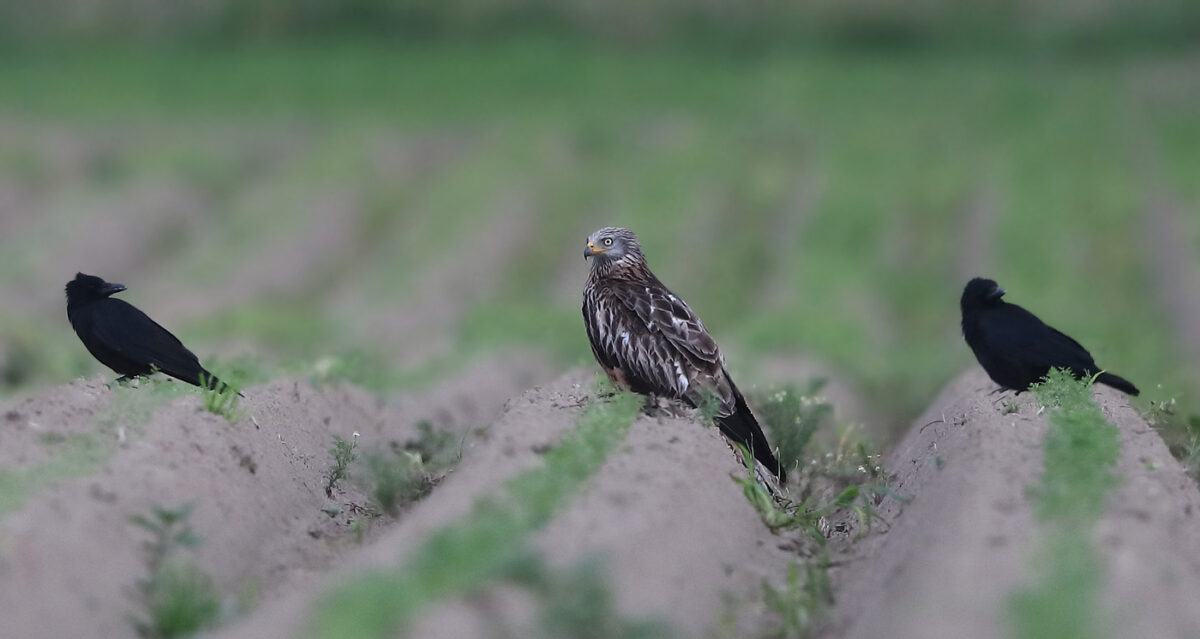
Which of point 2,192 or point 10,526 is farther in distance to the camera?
point 2,192

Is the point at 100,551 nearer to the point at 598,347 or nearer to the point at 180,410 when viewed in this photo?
the point at 180,410

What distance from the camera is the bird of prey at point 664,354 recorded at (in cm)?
979

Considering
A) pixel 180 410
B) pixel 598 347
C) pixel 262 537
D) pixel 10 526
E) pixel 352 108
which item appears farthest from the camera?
pixel 352 108

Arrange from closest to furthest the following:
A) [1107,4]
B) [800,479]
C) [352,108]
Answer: [800,479] < [352,108] < [1107,4]

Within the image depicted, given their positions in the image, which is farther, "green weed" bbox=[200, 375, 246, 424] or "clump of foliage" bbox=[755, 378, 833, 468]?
"clump of foliage" bbox=[755, 378, 833, 468]

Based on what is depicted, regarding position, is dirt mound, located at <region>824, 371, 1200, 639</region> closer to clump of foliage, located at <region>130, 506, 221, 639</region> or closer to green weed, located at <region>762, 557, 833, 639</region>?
green weed, located at <region>762, 557, 833, 639</region>

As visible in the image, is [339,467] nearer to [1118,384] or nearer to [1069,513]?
[1069,513]

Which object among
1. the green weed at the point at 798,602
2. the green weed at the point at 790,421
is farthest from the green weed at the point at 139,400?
the green weed at the point at 790,421

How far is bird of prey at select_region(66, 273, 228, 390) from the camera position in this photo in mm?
9633

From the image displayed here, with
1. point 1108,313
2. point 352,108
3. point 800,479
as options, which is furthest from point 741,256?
point 800,479

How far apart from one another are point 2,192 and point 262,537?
90.0ft

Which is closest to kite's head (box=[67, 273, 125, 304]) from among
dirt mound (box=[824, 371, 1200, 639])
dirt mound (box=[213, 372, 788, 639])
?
dirt mound (box=[213, 372, 788, 639])

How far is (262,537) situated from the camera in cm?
857

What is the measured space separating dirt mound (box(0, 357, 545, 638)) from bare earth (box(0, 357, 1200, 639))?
0.01 metres
